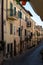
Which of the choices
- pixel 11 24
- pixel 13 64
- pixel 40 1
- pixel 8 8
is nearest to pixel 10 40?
pixel 11 24

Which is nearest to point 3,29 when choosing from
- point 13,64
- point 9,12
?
point 9,12

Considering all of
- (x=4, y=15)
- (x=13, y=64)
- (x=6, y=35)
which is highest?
(x=4, y=15)

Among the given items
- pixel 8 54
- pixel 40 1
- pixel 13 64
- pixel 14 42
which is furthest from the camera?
pixel 14 42

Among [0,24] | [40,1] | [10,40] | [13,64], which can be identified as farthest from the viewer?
[10,40]

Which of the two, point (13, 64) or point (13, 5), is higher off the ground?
point (13, 5)

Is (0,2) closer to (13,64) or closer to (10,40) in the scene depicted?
(10,40)

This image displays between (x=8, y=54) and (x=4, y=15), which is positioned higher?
(x=4, y=15)

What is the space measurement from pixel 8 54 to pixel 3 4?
5.89m

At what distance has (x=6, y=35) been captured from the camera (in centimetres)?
2995

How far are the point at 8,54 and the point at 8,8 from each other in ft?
18.3

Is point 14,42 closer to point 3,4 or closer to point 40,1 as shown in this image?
point 3,4

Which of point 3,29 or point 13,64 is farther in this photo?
point 3,29

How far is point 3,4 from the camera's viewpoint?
2919 cm

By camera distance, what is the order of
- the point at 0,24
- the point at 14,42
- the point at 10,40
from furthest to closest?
the point at 14,42 < the point at 10,40 < the point at 0,24
